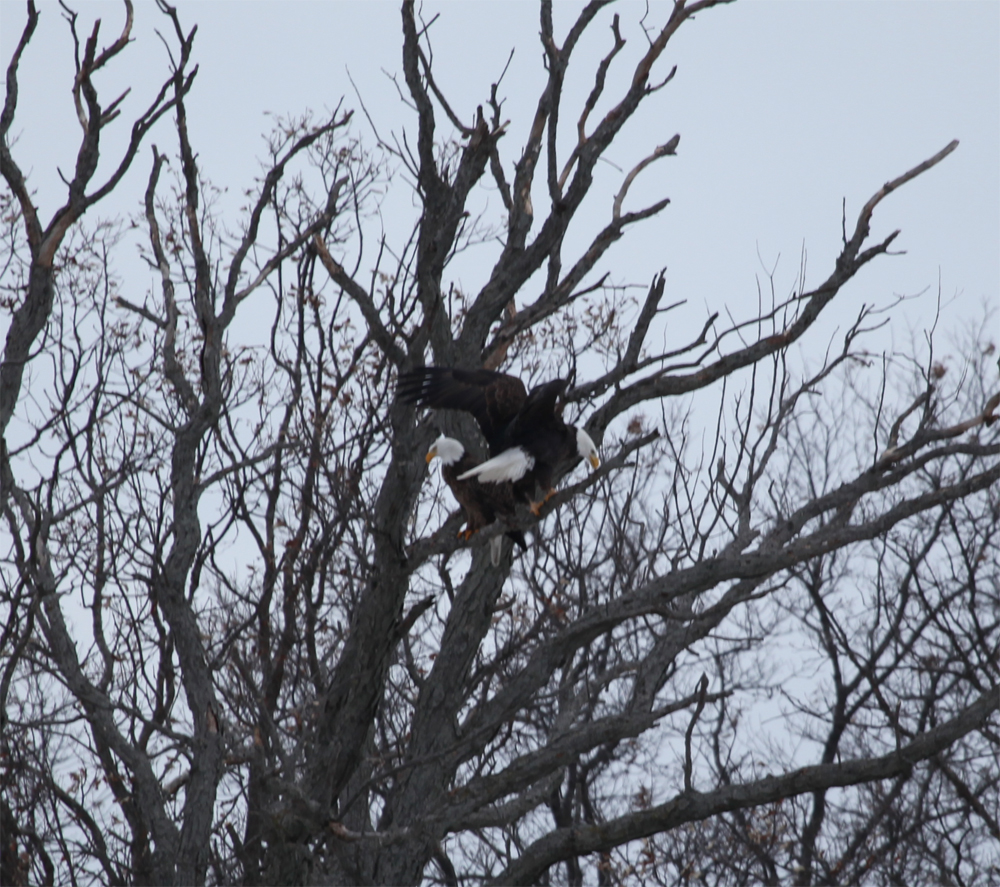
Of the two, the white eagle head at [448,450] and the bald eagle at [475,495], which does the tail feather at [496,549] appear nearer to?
the bald eagle at [475,495]

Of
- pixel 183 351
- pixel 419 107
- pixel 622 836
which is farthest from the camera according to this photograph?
pixel 183 351

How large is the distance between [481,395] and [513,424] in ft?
0.74

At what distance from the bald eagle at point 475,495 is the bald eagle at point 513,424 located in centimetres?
7

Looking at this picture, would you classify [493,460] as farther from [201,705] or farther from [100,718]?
[100,718]

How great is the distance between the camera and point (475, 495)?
16.5 feet

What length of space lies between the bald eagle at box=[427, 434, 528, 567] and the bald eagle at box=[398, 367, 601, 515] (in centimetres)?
7

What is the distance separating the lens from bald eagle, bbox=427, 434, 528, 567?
500 cm

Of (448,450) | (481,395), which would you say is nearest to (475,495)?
(448,450)

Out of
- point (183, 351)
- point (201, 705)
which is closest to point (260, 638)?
point (201, 705)

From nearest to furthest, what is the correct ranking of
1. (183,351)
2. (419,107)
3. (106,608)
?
(419,107)
(106,608)
(183,351)

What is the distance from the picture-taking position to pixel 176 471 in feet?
16.8

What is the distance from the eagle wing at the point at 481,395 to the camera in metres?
4.97

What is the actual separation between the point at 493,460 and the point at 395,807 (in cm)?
164

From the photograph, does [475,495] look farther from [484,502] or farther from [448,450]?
[448,450]
